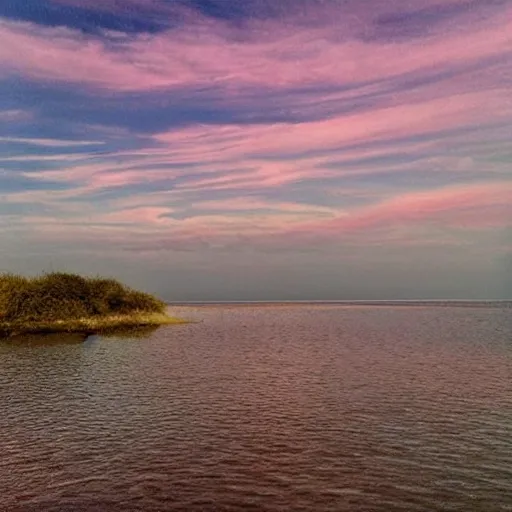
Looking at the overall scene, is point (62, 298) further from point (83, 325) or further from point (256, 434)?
point (256, 434)

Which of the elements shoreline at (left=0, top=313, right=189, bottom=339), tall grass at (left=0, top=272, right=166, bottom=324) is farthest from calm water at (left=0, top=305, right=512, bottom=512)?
tall grass at (left=0, top=272, right=166, bottom=324)

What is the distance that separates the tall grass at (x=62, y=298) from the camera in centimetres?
8669

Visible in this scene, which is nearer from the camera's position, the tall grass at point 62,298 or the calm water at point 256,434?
the calm water at point 256,434

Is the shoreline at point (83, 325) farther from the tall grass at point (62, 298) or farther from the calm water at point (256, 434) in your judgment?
the calm water at point (256, 434)

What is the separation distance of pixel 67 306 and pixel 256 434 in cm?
6976

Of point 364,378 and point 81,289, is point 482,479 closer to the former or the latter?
point 364,378

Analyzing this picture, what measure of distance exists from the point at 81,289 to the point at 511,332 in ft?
237

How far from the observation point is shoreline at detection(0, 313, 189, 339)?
3270 inches

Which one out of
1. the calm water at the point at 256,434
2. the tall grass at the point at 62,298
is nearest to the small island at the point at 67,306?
the tall grass at the point at 62,298

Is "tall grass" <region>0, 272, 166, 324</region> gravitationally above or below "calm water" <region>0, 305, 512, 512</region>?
above

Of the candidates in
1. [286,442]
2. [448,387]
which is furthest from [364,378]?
[286,442]

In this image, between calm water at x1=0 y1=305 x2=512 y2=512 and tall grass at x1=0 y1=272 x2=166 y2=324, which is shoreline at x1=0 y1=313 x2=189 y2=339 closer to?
tall grass at x1=0 y1=272 x2=166 y2=324

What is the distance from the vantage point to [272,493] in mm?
20578

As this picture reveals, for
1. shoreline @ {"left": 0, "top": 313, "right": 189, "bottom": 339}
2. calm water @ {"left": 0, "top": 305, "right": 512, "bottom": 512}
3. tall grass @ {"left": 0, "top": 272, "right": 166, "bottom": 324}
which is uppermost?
tall grass @ {"left": 0, "top": 272, "right": 166, "bottom": 324}
